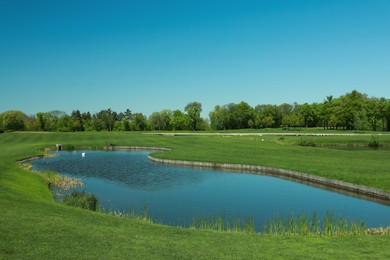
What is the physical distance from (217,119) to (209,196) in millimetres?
146595

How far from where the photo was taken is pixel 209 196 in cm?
3139

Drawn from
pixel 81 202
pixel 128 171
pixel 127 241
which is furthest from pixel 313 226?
pixel 128 171

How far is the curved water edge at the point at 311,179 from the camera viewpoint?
94.4 ft

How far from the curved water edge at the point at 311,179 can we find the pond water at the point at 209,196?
1.08 m

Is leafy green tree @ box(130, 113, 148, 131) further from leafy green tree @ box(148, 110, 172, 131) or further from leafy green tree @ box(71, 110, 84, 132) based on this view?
leafy green tree @ box(71, 110, 84, 132)

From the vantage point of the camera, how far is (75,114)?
172m

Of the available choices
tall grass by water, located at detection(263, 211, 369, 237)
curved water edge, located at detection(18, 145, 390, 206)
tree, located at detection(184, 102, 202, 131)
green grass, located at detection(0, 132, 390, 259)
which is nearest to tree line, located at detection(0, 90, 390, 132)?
tree, located at detection(184, 102, 202, 131)

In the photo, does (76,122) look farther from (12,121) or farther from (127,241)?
(127,241)

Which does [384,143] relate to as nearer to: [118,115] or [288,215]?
[288,215]

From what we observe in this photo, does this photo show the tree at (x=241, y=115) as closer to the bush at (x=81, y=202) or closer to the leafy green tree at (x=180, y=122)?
the leafy green tree at (x=180, y=122)

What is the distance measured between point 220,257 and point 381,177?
971 inches

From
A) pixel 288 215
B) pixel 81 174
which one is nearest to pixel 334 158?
pixel 288 215

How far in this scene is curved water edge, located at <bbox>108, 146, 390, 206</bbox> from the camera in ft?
94.4

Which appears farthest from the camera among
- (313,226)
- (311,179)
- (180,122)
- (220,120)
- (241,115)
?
(220,120)
